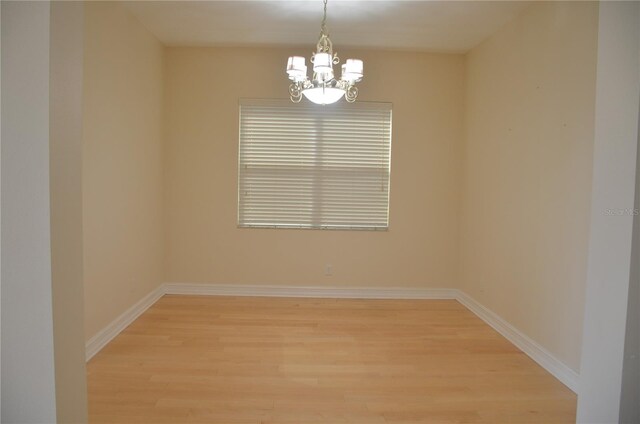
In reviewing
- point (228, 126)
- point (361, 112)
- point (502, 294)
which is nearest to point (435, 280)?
point (502, 294)

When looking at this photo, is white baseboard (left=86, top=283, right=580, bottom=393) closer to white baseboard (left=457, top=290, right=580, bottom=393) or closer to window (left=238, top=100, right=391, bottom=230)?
white baseboard (left=457, top=290, right=580, bottom=393)

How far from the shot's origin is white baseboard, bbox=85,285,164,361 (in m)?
2.85

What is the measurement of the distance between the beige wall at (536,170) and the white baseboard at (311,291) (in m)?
0.56

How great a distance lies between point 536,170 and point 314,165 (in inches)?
91.1

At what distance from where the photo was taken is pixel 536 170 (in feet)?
9.95

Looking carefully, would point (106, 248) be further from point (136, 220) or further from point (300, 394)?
point (300, 394)

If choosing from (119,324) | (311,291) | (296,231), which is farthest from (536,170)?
(119,324)

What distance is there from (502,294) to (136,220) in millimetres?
3607

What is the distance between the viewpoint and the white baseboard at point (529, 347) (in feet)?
Answer: 8.44

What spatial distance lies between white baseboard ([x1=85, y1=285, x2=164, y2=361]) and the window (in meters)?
1.27

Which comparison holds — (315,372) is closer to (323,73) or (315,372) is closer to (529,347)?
(529,347)

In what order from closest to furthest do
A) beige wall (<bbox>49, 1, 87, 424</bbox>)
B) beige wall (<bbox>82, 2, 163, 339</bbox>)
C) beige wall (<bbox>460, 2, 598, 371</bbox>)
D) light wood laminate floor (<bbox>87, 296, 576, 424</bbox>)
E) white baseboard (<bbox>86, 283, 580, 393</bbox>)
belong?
beige wall (<bbox>49, 1, 87, 424</bbox>)
light wood laminate floor (<bbox>87, 296, 576, 424</bbox>)
beige wall (<bbox>460, 2, 598, 371</bbox>)
beige wall (<bbox>82, 2, 163, 339</bbox>)
white baseboard (<bbox>86, 283, 580, 393</bbox>)

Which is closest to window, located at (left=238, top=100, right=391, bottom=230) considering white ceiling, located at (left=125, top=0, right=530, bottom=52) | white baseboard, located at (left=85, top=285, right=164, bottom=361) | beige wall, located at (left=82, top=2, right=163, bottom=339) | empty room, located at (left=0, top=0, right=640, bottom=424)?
empty room, located at (left=0, top=0, right=640, bottom=424)

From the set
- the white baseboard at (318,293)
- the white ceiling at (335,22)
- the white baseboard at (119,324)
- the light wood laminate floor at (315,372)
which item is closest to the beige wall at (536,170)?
the white baseboard at (318,293)
